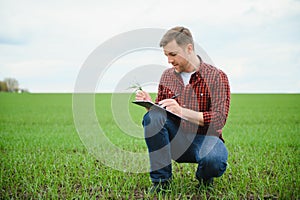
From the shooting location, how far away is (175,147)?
3.63 metres

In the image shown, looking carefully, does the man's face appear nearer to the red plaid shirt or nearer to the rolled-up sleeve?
the red plaid shirt

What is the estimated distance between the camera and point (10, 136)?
24.8ft

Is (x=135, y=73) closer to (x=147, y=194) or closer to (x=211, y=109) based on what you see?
(x=211, y=109)

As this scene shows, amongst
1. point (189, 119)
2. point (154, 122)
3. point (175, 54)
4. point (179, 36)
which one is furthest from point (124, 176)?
point (179, 36)

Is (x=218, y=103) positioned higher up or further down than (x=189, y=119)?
higher up

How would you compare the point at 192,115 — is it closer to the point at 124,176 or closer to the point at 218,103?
the point at 218,103

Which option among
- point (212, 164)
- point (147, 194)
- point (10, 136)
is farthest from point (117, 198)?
point (10, 136)

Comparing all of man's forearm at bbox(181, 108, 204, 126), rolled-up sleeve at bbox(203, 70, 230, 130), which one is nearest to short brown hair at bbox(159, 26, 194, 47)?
rolled-up sleeve at bbox(203, 70, 230, 130)

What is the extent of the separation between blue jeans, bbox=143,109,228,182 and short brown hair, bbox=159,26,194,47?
69cm

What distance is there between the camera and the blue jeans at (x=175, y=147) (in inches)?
133

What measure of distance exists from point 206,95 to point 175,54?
0.51 meters

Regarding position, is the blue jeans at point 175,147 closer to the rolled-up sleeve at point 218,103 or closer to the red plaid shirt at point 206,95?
the red plaid shirt at point 206,95

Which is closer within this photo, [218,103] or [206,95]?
[218,103]

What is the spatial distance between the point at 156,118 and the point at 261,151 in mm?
2964
